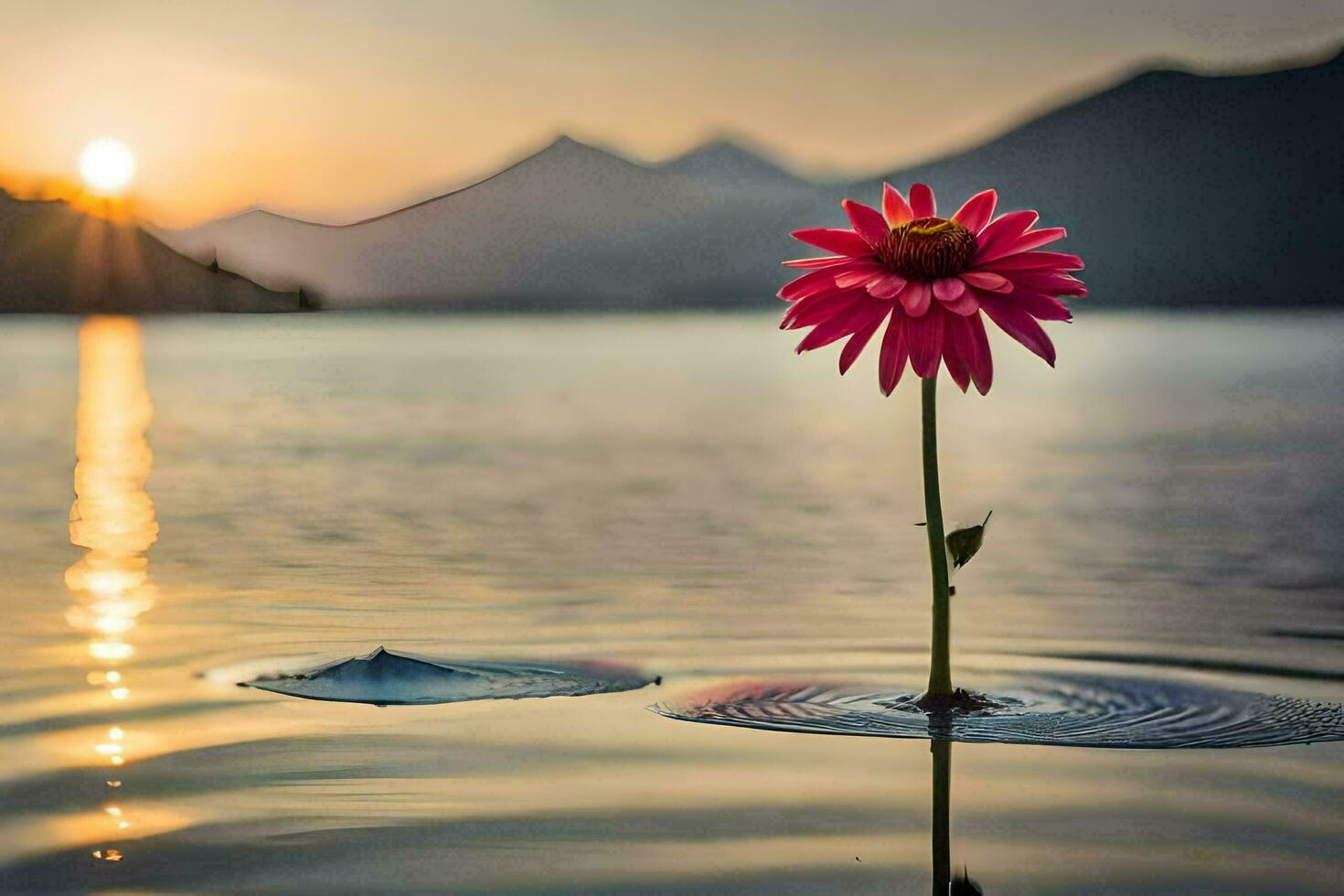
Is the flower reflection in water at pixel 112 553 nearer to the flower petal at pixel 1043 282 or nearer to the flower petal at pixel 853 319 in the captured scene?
the flower petal at pixel 853 319

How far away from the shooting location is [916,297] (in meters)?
4.25

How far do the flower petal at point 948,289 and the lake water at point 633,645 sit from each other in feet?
3.38

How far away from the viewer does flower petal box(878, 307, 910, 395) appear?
428cm

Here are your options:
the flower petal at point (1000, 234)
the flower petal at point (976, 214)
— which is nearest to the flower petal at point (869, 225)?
the flower petal at point (1000, 234)

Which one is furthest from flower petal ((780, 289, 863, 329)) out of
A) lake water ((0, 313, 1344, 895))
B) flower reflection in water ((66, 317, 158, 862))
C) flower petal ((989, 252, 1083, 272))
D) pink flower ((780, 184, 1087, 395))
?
flower reflection in water ((66, 317, 158, 862))

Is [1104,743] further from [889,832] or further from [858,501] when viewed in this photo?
[858,501]

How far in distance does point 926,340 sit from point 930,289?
0.38ft

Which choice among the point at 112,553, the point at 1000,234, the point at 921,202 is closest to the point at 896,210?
the point at 921,202

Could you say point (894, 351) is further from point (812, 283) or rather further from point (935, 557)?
point (935, 557)

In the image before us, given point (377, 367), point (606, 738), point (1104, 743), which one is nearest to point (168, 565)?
point (606, 738)

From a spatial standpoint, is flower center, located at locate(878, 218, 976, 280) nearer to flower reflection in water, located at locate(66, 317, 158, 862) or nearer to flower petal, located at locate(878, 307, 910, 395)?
flower petal, located at locate(878, 307, 910, 395)

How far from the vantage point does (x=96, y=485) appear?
43.8 feet

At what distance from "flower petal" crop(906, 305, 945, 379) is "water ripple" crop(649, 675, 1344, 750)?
911 mm

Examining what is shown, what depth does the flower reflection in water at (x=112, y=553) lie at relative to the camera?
5.16 meters
